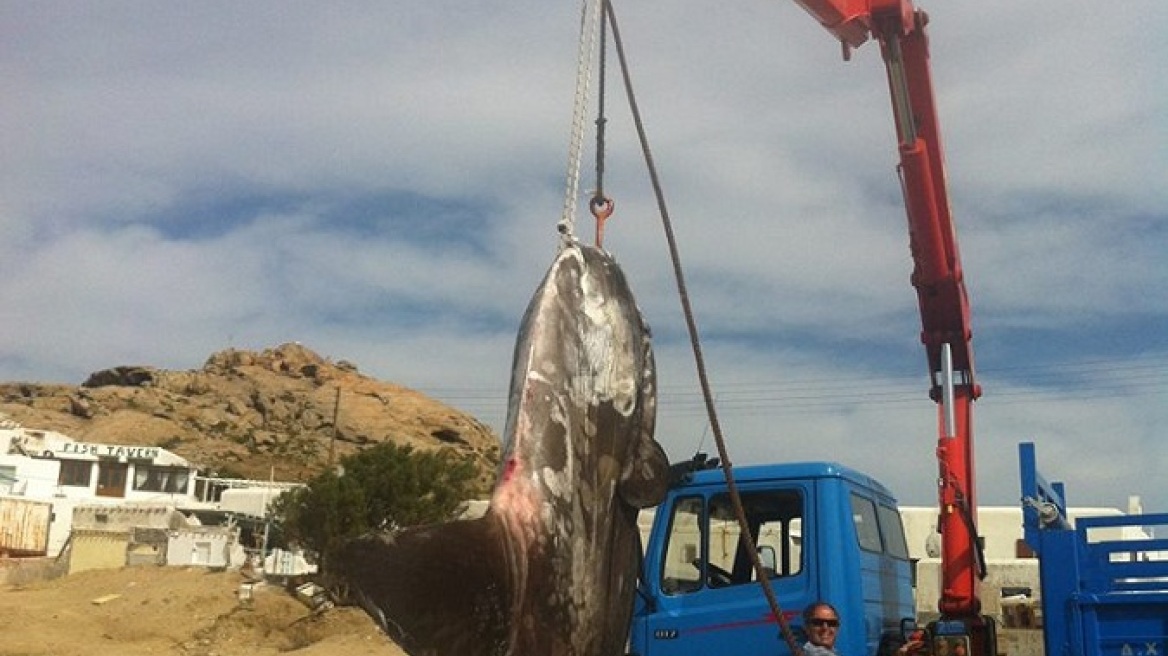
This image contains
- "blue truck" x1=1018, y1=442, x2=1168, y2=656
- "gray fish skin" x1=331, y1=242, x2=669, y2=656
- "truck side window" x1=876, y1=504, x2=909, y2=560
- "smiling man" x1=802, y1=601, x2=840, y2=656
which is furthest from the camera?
"truck side window" x1=876, y1=504, x2=909, y2=560

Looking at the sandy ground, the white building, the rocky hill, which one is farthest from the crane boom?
the rocky hill

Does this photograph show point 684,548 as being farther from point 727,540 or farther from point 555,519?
point 555,519

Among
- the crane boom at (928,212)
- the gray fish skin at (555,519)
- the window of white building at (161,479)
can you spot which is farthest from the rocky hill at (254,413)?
the gray fish skin at (555,519)

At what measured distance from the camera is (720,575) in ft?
23.1

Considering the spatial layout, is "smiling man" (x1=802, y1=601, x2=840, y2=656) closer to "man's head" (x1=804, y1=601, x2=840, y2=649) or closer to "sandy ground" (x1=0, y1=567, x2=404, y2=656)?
"man's head" (x1=804, y1=601, x2=840, y2=649)

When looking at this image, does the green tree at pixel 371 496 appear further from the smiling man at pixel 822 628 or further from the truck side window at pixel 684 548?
the smiling man at pixel 822 628

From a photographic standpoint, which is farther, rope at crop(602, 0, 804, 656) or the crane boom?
the crane boom

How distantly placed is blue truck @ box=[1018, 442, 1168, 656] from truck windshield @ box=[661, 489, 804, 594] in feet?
4.91

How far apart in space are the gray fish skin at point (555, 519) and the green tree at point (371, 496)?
109 ft

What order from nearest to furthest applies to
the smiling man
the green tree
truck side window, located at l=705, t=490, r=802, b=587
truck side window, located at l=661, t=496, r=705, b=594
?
the smiling man → truck side window, located at l=705, t=490, r=802, b=587 → truck side window, located at l=661, t=496, r=705, b=594 → the green tree

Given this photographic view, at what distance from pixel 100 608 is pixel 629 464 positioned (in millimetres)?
33623

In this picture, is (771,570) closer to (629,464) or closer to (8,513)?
(629,464)

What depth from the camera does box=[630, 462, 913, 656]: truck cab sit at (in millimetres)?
6727

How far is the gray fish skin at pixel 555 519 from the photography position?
304cm
